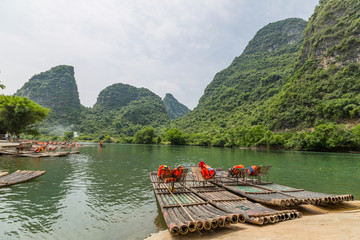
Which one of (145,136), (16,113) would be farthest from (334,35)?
(16,113)

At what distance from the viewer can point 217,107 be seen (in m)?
160

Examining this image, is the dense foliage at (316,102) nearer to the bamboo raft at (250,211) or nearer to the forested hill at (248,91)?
the forested hill at (248,91)

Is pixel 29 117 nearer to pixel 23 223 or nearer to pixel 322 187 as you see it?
pixel 23 223

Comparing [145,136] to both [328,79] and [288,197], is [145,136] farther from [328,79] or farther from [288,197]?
[288,197]

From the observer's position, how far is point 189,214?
6840 mm

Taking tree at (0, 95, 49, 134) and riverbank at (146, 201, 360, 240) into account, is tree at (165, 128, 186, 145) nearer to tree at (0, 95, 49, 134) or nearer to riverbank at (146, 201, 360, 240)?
tree at (0, 95, 49, 134)

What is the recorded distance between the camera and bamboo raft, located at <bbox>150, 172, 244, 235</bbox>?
5.79m

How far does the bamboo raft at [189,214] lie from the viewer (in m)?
5.79

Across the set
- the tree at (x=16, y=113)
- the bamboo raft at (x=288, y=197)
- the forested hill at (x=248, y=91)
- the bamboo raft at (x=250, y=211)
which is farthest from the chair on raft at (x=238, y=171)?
the forested hill at (x=248, y=91)

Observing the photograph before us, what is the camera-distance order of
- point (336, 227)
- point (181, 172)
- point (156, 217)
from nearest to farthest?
point (336, 227)
point (156, 217)
point (181, 172)

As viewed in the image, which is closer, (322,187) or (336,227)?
(336,227)

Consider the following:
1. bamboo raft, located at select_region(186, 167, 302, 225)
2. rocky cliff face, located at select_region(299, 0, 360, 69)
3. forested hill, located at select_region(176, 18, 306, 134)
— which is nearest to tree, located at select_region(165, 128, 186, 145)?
forested hill, located at select_region(176, 18, 306, 134)

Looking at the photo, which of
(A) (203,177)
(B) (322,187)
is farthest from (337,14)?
(A) (203,177)

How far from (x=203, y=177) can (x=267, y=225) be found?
5.61 meters
